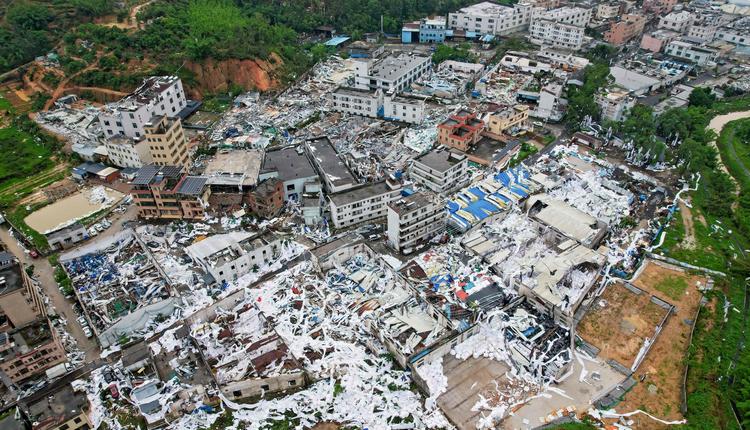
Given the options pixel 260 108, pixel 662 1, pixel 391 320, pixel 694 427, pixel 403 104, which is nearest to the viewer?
pixel 694 427

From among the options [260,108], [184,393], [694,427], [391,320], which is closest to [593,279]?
[694,427]

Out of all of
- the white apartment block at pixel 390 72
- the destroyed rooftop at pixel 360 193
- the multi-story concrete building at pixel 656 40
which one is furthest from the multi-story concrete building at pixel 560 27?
the destroyed rooftop at pixel 360 193

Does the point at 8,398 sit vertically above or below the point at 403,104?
below

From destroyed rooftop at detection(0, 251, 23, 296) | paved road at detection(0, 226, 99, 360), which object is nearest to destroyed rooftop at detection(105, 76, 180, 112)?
paved road at detection(0, 226, 99, 360)

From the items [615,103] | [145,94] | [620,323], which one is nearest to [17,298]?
[145,94]

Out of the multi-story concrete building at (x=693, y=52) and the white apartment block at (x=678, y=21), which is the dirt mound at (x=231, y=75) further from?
the white apartment block at (x=678, y=21)

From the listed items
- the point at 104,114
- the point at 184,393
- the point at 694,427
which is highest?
the point at 104,114

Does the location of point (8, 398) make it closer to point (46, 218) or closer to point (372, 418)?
point (46, 218)
